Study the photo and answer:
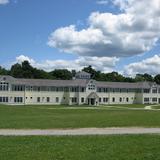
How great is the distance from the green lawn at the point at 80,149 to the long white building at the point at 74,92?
81.3 m

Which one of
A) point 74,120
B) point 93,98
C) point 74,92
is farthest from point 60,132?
point 93,98

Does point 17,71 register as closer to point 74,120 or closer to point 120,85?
point 120,85

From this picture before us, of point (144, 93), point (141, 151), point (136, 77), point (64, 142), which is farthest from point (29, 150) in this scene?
point (136, 77)

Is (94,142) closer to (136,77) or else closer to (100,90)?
(100,90)

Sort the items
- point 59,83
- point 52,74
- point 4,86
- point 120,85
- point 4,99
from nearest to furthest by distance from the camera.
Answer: point 4,99 < point 4,86 < point 59,83 < point 120,85 < point 52,74

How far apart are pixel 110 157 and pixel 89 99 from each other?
9676 cm

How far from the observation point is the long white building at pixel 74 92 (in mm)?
98750

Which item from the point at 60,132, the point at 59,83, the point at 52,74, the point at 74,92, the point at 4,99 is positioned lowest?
the point at 60,132

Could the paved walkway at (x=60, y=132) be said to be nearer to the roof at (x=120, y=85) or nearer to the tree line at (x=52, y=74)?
the roof at (x=120, y=85)

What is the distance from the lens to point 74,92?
108 m

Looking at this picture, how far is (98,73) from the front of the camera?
524 ft

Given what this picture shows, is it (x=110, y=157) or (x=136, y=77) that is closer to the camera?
(x=110, y=157)

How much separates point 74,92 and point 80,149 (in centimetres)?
9371

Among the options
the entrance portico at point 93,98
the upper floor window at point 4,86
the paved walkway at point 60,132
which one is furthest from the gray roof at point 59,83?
the paved walkway at point 60,132
